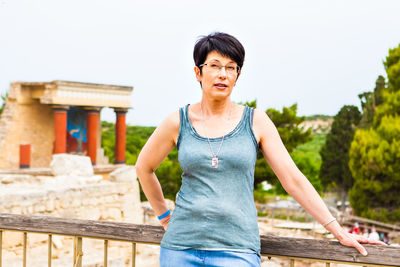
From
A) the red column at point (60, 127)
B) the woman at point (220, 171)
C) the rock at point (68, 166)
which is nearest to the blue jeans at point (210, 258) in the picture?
the woman at point (220, 171)

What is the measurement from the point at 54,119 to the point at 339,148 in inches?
543

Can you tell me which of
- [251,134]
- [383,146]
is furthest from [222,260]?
[383,146]

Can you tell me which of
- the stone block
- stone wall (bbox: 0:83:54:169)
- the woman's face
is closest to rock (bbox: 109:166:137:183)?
the stone block

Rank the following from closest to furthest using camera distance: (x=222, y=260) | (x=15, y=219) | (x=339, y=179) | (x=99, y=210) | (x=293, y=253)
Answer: (x=222, y=260), (x=293, y=253), (x=15, y=219), (x=99, y=210), (x=339, y=179)

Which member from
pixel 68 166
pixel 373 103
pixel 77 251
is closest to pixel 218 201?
pixel 77 251

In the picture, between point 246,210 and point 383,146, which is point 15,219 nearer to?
point 246,210

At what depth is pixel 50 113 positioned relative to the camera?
16.8 meters

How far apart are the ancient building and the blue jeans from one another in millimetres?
14319

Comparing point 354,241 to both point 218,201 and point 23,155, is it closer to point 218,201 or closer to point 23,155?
point 218,201

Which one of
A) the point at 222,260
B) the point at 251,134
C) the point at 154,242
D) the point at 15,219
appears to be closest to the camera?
the point at 222,260

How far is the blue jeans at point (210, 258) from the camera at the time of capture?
1.62m

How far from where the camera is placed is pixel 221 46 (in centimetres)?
175

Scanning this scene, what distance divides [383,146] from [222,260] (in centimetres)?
1595

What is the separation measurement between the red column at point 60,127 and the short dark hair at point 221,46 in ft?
47.8
